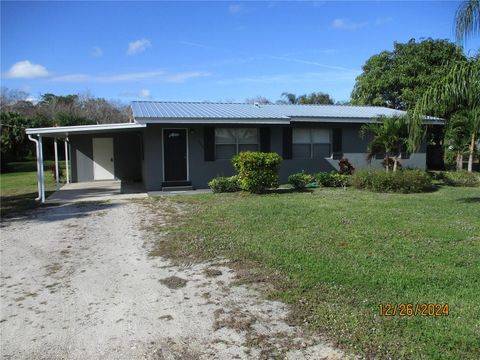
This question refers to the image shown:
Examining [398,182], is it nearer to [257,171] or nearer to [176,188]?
[257,171]

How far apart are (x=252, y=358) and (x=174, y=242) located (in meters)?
4.12

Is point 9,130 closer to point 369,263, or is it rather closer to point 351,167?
point 351,167

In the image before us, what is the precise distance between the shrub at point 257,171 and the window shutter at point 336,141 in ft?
15.3

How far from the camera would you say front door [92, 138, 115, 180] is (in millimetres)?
19688

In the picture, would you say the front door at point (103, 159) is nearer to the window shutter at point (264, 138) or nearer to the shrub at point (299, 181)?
the window shutter at point (264, 138)

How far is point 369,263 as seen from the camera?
571 cm

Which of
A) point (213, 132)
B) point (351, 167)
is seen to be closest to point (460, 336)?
point (213, 132)

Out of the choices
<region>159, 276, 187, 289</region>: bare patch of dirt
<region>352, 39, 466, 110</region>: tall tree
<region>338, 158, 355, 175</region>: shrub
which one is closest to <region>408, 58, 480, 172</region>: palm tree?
<region>159, 276, 187, 289</region>: bare patch of dirt

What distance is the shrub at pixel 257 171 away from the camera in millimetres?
12930

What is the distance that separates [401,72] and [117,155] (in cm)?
1725

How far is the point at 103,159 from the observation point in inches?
782

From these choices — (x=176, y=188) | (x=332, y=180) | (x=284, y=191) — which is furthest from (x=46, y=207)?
(x=332, y=180)

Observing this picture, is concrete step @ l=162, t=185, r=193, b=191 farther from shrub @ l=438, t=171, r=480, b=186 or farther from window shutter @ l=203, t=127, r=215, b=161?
shrub @ l=438, t=171, r=480, b=186

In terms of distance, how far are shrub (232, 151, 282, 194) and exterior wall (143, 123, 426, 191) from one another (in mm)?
2476
